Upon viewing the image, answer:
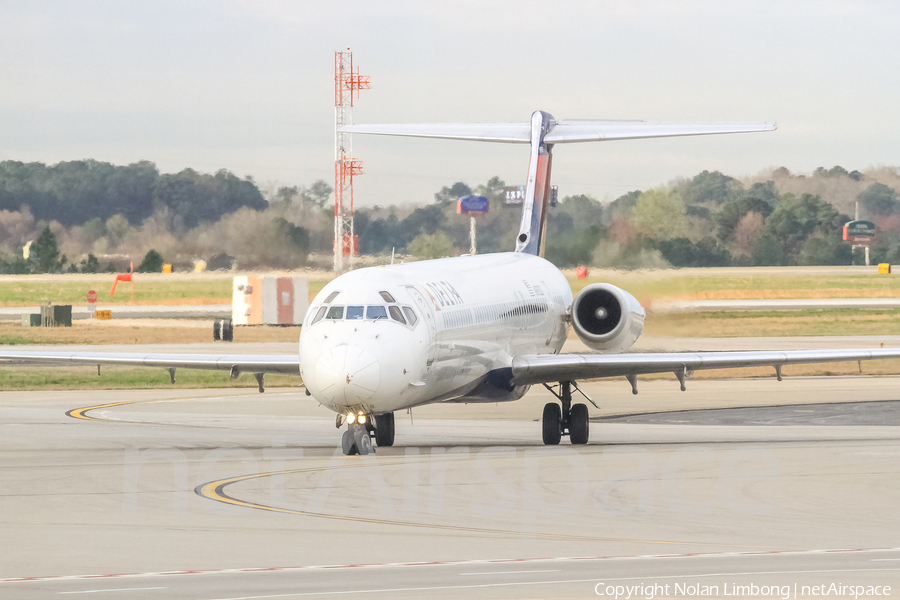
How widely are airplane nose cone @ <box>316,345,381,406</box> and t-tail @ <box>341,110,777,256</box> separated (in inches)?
468

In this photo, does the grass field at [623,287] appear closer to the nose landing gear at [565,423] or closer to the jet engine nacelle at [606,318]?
the jet engine nacelle at [606,318]

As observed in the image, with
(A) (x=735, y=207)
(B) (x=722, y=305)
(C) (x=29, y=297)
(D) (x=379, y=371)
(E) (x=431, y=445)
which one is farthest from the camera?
(C) (x=29, y=297)

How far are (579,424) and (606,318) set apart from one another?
3585 mm

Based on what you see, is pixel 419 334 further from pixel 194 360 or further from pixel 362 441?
pixel 194 360

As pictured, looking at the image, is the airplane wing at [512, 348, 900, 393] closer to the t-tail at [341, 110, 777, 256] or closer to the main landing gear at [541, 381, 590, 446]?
the main landing gear at [541, 381, 590, 446]

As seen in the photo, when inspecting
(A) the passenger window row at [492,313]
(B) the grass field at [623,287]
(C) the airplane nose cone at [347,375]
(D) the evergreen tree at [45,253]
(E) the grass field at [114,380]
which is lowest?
(E) the grass field at [114,380]

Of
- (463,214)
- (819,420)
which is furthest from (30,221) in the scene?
(819,420)

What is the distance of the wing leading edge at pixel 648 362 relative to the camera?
24.0m

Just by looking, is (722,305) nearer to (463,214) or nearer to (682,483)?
(463,214)

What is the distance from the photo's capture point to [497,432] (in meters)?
27.2

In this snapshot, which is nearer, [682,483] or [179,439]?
[682,483]

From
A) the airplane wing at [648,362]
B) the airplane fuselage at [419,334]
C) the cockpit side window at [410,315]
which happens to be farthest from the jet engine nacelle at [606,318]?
the cockpit side window at [410,315]

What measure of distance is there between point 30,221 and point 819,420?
130 ft

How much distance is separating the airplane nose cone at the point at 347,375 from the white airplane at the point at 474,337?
0.02 m
